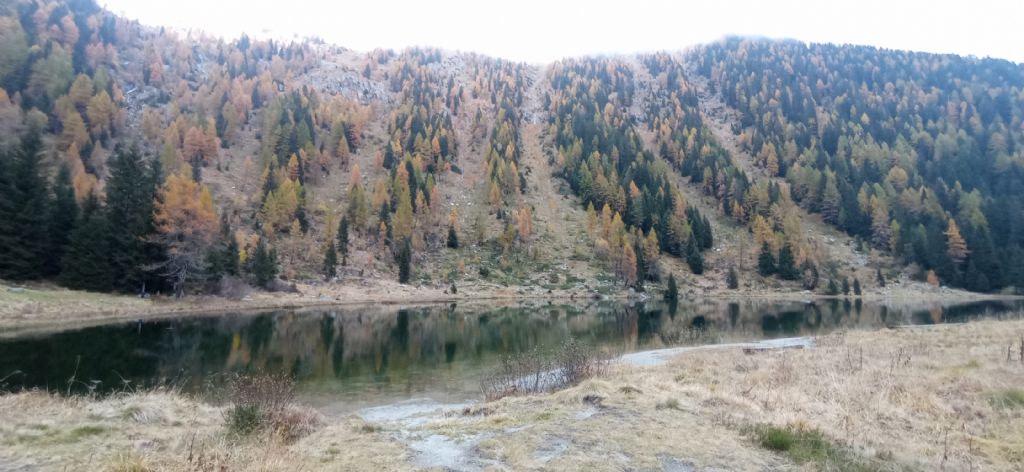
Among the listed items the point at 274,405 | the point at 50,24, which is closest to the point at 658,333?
the point at 274,405

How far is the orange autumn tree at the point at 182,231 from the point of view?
50.8 m

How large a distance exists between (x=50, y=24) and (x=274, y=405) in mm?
165845

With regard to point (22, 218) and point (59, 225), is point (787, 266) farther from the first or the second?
point (22, 218)

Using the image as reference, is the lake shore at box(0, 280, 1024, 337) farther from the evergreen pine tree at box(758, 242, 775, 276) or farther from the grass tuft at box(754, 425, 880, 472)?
the grass tuft at box(754, 425, 880, 472)

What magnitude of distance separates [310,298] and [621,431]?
197ft

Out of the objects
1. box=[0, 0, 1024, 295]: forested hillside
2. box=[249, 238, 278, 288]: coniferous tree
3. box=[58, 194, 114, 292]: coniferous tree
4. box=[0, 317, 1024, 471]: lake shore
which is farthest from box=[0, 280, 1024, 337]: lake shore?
box=[0, 317, 1024, 471]: lake shore

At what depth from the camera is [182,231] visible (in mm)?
52625

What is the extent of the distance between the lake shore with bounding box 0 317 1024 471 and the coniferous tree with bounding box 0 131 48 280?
43.0m

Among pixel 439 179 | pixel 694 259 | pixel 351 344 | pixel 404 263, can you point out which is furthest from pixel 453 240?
pixel 351 344

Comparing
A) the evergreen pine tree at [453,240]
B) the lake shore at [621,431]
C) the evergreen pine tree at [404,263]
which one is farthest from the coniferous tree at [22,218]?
the evergreen pine tree at [453,240]

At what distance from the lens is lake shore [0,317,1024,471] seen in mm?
7676

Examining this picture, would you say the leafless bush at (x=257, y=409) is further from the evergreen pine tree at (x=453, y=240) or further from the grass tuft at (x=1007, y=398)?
the evergreen pine tree at (x=453, y=240)

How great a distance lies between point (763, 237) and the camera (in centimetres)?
9888

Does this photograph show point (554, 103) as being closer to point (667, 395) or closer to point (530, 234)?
point (530, 234)
